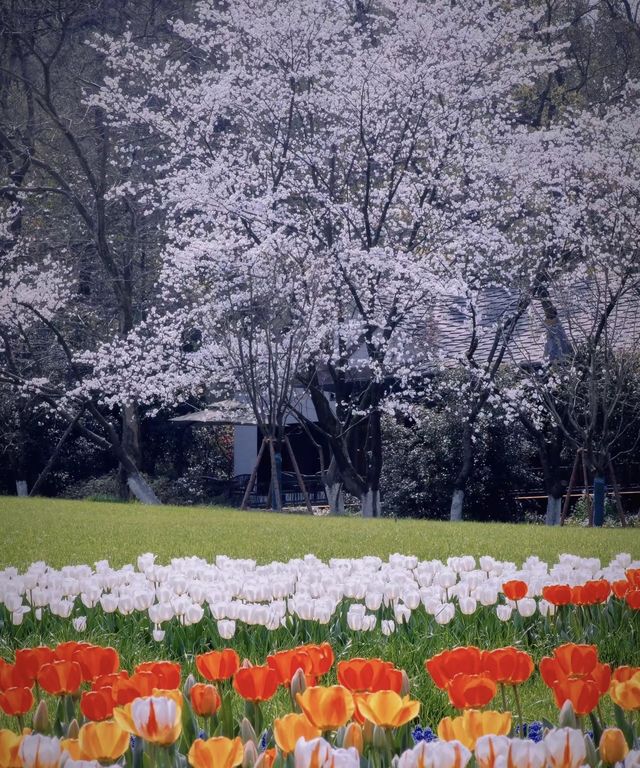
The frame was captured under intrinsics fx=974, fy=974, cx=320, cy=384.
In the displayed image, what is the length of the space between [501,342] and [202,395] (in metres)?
3.90

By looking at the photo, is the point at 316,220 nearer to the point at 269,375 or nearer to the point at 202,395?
the point at 269,375

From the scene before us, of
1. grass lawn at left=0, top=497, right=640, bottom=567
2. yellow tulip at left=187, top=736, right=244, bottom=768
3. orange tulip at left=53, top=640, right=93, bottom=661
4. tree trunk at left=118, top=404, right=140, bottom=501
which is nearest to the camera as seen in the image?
yellow tulip at left=187, top=736, right=244, bottom=768

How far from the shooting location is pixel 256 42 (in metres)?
10.1

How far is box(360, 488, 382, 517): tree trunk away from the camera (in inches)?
384

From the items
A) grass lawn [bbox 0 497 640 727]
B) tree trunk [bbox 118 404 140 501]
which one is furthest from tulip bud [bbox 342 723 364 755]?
tree trunk [bbox 118 404 140 501]

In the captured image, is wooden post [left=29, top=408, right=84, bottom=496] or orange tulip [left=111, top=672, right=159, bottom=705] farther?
wooden post [left=29, top=408, right=84, bottom=496]

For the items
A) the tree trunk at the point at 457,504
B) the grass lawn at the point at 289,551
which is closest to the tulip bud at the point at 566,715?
the grass lawn at the point at 289,551

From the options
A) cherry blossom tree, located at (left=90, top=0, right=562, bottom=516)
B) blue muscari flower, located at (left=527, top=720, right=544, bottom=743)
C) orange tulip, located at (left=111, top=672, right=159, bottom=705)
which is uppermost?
cherry blossom tree, located at (left=90, top=0, right=562, bottom=516)

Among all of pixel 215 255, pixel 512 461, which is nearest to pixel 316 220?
pixel 215 255

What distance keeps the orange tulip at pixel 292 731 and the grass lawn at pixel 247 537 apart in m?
3.97

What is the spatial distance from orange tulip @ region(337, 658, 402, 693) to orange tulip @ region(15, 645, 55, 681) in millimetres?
483

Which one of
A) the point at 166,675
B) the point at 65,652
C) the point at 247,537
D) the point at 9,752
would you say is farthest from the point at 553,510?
Result: the point at 9,752

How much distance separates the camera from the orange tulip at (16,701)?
1.21m

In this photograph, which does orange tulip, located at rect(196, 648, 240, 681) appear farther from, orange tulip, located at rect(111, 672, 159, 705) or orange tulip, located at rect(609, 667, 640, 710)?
orange tulip, located at rect(609, 667, 640, 710)
